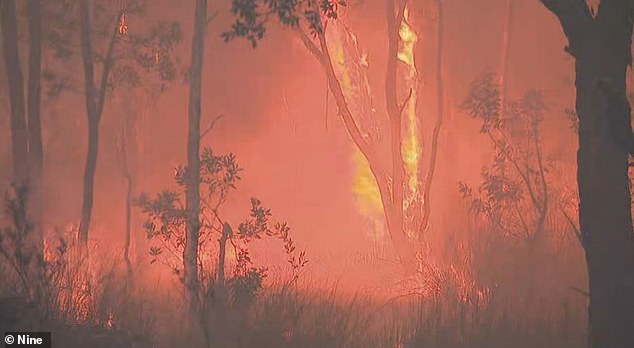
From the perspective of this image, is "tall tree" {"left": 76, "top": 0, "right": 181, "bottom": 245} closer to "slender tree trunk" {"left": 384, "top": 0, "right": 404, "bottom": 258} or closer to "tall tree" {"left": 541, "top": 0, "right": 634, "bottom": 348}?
"slender tree trunk" {"left": 384, "top": 0, "right": 404, "bottom": 258}

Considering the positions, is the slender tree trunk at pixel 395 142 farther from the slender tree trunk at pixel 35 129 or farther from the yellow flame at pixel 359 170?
the slender tree trunk at pixel 35 129

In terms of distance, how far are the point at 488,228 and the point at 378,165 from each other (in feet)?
7.69

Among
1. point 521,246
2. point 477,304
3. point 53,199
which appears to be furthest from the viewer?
point 53,199

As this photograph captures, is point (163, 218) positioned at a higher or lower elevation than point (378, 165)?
lower

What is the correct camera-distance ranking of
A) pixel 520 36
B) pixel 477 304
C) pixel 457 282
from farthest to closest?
pixel 520 36 → pixel 457 282 → pixel 477 304

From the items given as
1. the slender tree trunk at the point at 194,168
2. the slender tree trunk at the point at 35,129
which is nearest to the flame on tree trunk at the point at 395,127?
the slender tree trunk at the point at 194,168

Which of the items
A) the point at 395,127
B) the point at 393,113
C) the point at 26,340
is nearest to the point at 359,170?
the point at 395,127

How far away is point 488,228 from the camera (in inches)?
592

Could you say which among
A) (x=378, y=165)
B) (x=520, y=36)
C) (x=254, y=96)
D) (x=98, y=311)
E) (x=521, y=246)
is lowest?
(x=98, y=311)

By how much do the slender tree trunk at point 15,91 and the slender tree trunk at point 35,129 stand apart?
243 mm

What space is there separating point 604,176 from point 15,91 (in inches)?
366

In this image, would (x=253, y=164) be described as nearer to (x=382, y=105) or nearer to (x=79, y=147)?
(x=382, y=105)

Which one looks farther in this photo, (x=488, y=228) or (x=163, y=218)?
(x=488, y=228)

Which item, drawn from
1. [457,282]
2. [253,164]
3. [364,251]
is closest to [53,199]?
[253,164]
